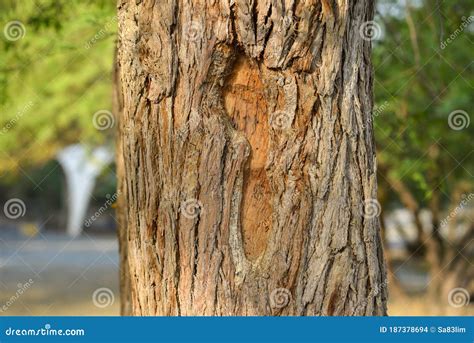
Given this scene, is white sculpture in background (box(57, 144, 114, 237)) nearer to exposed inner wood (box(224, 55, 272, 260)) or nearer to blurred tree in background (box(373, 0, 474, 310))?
blurred tree in background (box(373, 0, 474, 310))

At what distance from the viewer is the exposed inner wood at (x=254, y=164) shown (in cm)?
283

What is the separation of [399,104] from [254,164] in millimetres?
3734

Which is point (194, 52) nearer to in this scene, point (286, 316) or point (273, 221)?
point (273, 221)

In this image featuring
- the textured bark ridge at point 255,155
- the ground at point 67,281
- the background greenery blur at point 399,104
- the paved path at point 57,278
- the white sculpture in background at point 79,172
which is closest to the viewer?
the textured bark ridge at point 255,155

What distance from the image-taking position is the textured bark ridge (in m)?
2.76

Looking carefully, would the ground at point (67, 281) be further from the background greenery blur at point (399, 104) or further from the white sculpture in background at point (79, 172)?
the white sculpture in background at point (79, 172)

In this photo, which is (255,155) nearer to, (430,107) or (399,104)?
(399,104)

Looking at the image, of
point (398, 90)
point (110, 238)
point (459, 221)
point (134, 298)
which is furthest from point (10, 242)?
point (134, 298)

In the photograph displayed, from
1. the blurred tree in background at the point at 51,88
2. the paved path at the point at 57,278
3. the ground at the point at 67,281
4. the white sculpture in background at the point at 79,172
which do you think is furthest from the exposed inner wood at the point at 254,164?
the white sculpture in background at the point at 79,172

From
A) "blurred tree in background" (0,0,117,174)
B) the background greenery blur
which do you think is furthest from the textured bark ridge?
"blurred tree in background" (0,0,117,174)

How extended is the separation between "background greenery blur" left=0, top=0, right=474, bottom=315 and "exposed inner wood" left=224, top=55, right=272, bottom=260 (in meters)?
0.91

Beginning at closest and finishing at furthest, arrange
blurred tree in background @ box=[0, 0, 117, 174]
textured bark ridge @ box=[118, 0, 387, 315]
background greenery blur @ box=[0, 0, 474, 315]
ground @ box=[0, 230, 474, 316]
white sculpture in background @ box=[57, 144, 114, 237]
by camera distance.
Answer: textured bark ridge @ box=[118, 0, 387, 315] < background greenery blur @ box=[0, 0, 474, 315] < blurred tree in background @ box=[0, 0, 117, 174] < ground @ box=[0, 230, 474, 316] < white sculpture in background @ box=[57, 144, 114, 237]
